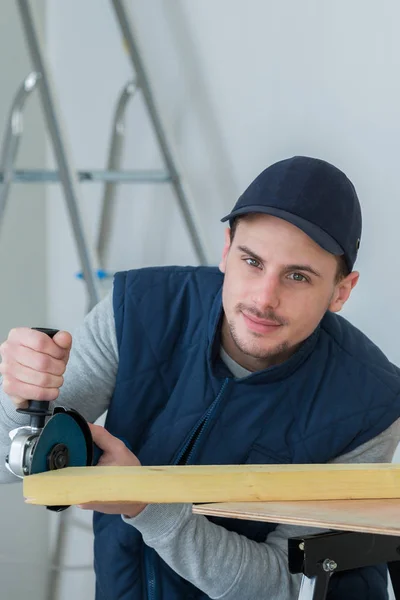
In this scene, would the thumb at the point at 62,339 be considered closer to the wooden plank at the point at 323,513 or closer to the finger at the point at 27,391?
the finger at the point at 27,391

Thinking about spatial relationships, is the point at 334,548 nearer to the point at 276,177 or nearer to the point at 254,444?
the point at 254,444

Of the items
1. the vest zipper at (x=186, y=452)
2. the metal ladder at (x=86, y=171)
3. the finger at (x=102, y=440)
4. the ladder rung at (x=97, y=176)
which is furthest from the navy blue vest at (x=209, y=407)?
the ladder rung at (x=97, y=176)

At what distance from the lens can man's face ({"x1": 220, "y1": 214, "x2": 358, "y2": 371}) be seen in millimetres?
1342

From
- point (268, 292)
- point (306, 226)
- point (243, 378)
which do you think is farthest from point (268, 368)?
point (306, 226)

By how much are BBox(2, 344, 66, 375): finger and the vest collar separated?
354mm

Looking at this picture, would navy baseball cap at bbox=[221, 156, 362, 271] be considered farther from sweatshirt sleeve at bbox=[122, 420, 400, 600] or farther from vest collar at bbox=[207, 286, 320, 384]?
sweatshirt sleeve at bbox=[122, 420, 400, 600]

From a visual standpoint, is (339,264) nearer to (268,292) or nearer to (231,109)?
(268,292)

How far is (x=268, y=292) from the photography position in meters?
1.34

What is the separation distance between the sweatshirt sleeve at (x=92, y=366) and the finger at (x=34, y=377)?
31 centimetres

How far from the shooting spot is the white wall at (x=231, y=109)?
192 cm

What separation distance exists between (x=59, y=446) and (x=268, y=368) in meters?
0.44

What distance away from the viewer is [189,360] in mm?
1483

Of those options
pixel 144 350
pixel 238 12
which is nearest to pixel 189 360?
pixel 144 350

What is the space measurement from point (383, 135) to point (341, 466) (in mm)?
983
